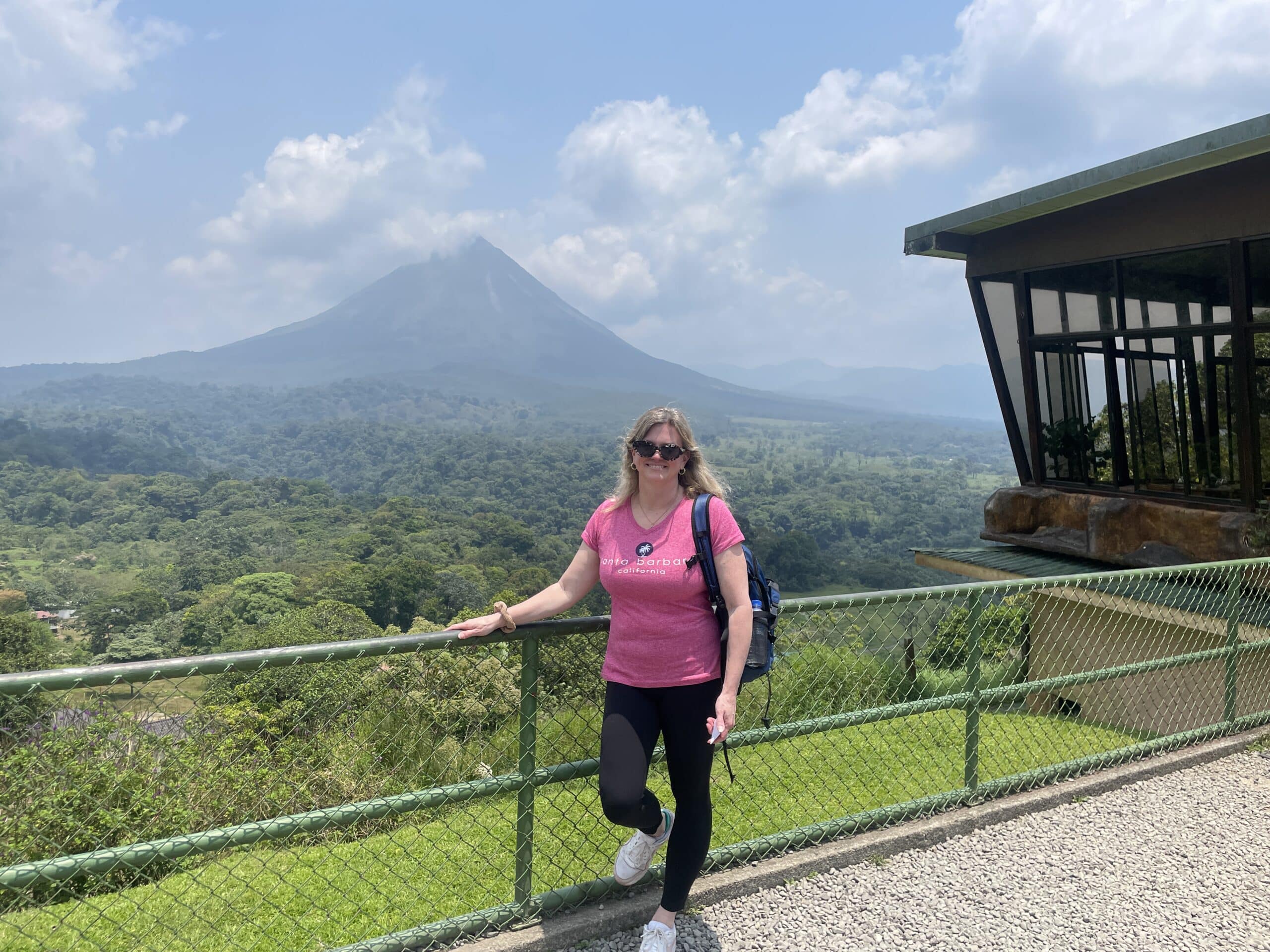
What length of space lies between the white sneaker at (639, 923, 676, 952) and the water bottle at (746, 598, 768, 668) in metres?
0.93

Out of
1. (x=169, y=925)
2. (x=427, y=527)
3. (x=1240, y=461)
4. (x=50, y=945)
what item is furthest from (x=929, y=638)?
(x=427, y=527)

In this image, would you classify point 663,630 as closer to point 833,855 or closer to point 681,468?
point 681,468

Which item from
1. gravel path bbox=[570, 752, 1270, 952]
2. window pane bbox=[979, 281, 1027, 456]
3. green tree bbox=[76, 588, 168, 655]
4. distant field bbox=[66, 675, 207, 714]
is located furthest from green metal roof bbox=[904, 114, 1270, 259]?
green tree bbox=[76, 588, 168, 655]

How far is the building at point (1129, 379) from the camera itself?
28.1 feet

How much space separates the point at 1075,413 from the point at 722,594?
10391 mm

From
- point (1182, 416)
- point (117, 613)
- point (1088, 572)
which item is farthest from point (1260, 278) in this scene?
point (117, 613)

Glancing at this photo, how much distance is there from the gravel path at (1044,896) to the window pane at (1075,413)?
25.5 ft

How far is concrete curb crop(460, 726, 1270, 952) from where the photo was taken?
299 centimetres

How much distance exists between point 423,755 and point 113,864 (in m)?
4.66

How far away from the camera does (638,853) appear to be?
307 centimetres

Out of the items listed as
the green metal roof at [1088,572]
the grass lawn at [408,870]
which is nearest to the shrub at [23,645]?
the grass lawn at [408,870]

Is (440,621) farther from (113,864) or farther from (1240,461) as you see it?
(113,864)

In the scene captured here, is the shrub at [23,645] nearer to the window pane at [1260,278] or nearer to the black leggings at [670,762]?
the black leggings at [670,762]

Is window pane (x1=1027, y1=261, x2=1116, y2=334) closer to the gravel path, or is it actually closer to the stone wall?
the stone wall
